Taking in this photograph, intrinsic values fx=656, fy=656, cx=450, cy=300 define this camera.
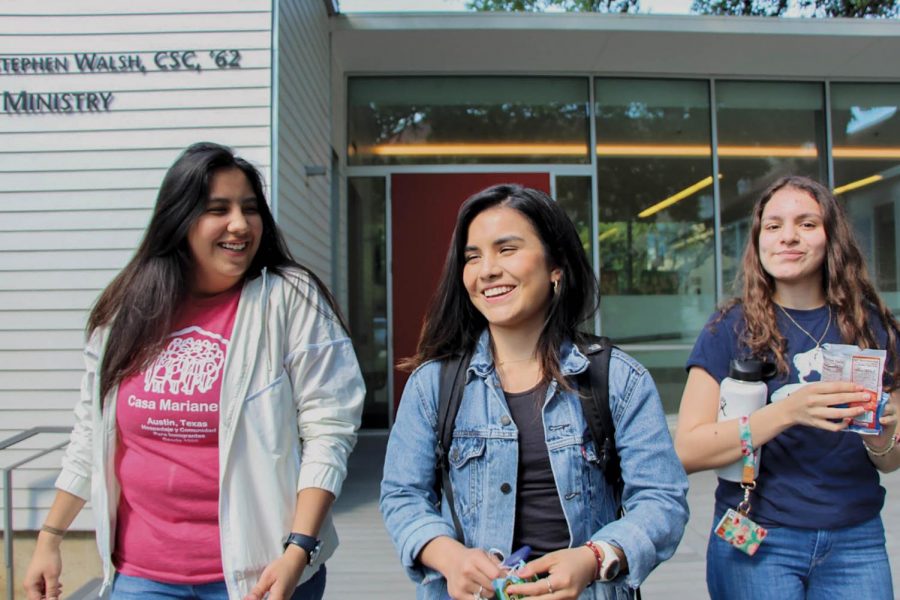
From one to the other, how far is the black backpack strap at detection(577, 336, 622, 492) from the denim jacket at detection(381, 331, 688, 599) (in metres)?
0.01

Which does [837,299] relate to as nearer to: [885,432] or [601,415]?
[885,432]

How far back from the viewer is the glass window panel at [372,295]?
7.43 metres

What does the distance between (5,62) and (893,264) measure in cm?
902

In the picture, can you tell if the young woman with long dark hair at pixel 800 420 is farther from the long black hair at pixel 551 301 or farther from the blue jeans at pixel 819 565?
the long black hair at pixel 551 301

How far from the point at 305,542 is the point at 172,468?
39cm

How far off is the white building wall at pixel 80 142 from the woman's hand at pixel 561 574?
3.93 metres

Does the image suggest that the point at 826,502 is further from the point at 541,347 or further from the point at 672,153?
the point at 672,153

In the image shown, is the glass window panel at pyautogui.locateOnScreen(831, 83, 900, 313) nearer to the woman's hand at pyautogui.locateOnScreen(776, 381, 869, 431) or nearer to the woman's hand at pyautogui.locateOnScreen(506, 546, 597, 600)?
the woman's hand at pyautogui.locateOnScreen(776, 381, 869, 431)

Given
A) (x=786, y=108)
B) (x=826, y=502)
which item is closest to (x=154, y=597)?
(x=826, y=502)

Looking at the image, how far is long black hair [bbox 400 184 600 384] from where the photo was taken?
5.03 ft

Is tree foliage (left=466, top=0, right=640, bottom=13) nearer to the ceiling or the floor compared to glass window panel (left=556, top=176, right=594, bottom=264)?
nearer to the ceiling

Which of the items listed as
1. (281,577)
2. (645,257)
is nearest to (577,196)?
(645,257)

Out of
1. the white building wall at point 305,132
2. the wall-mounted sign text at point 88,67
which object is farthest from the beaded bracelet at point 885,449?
the wall-mounted sign text at point 88,67

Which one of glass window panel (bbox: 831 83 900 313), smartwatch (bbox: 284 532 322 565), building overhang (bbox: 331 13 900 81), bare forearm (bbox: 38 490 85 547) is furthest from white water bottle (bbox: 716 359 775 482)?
glass window panel (bbox: 831 83 900 313)
